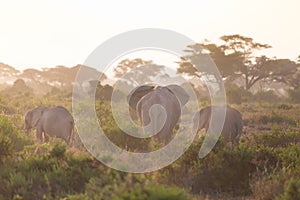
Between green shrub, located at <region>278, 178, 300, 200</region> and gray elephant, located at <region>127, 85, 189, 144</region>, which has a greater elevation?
gray elephant, located at <region>127, 85, 189, 144</region>

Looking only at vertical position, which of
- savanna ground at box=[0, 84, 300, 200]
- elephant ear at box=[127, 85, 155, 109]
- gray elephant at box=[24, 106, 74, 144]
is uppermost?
elephant ear at box=[127, 85, 155, 109]

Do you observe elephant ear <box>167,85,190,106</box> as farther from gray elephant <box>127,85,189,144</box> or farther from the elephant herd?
gray elephant <box>127,85,189,144</box>

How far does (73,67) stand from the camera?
201ft

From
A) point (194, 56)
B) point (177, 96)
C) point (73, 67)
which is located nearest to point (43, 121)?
point (177, 96)

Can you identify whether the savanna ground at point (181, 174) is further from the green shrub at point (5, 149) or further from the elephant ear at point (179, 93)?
the elephant ear at point (179, 93)

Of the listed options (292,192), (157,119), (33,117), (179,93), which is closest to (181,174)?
(292,192)

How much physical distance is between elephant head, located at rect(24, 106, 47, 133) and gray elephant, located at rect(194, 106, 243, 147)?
142 inches

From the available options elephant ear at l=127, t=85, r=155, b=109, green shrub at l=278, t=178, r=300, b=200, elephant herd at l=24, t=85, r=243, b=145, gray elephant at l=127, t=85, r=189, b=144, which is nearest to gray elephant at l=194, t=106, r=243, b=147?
elephant herd at l=24, t=85, r=243, b=145

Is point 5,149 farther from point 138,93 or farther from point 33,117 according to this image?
point 138,93

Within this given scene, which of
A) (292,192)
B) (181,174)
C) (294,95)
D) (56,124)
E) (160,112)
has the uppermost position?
(294,95)

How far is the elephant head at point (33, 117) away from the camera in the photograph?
32.8 feet

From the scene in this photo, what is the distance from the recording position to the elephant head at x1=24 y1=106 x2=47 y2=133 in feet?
32.8

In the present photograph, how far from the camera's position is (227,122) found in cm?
936

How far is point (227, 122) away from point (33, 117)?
4490 millimetres
